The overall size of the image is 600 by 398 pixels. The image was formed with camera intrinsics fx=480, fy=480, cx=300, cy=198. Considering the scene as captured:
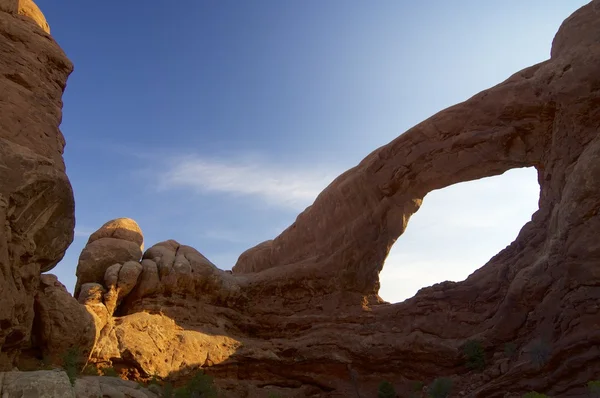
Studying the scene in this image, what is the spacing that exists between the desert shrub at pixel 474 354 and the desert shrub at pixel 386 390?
3.31m

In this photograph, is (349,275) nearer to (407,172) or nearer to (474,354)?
(407,172)

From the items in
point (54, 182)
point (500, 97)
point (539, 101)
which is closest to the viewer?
point (54, 182)

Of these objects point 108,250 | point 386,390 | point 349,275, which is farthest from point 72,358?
point 349,275

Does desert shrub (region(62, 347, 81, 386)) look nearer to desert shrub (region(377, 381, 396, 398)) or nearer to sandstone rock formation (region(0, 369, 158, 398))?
sandstone rock formation (region(0, 369, 158, 398))

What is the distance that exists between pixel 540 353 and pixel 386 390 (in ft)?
22.2

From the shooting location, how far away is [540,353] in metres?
16.0

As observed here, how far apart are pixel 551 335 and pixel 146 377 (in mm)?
15024

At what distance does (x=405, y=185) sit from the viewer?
24.0 m

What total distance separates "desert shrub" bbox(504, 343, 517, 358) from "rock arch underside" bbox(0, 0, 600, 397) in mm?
111

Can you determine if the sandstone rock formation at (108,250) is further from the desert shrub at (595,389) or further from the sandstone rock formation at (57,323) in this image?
the desert shrub at (595,389)

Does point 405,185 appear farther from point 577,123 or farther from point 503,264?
point 577,123

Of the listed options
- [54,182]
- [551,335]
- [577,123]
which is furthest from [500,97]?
[54,182]

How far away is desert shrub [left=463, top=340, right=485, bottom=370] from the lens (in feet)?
62.4

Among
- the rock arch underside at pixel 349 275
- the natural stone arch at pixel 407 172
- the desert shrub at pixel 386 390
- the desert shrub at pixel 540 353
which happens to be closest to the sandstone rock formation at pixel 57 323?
the rock arch underside at pixel 349 275
